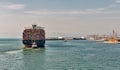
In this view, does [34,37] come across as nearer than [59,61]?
No

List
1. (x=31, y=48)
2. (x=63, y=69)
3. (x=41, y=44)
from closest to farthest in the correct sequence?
1. (x=63, y=69)
2. (x=31, y=48)
3. (x=41, y=44)

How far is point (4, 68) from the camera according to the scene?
59469 mm

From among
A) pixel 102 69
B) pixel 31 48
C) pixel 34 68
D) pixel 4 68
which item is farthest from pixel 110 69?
pixel 31 48

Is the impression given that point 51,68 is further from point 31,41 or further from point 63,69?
point 31,41

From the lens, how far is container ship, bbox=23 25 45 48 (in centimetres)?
13375

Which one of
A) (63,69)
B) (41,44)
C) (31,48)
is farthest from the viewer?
(41,44)

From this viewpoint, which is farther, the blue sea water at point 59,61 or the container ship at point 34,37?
the container ship at point 34,37

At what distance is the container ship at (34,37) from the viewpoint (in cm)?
13375

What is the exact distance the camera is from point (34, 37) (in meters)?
136

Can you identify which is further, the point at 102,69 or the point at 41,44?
the point at 41,44

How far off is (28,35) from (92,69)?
80487 millimetres

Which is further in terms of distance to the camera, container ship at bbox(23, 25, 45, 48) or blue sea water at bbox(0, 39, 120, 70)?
container ship at bbox(23, 25, 45, 48)

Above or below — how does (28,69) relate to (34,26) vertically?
below

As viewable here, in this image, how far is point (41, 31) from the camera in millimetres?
141500
